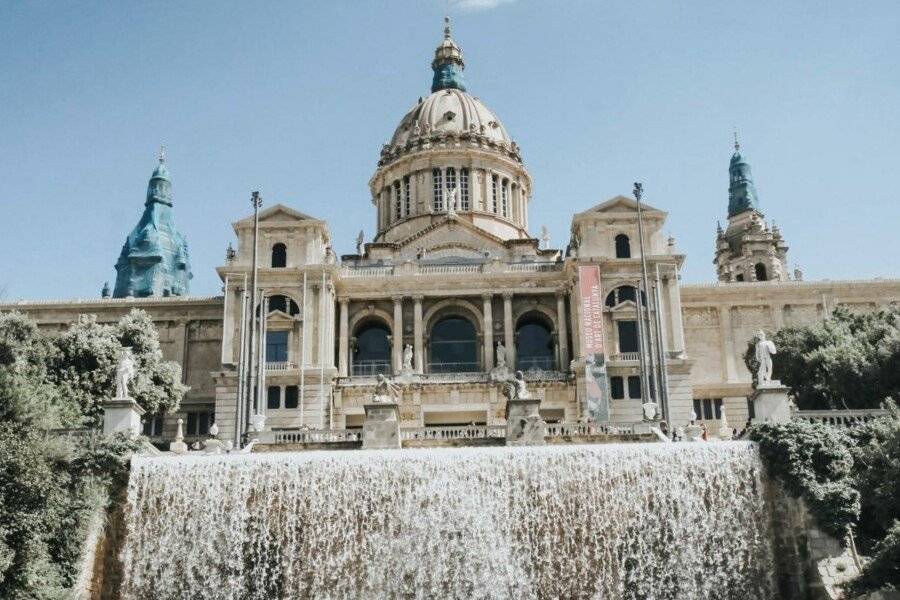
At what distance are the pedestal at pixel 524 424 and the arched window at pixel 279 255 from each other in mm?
22381

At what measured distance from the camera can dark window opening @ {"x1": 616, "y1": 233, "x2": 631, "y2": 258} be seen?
177ft

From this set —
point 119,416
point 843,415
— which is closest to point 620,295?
→ point 843,415

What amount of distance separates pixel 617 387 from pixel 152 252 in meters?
60.4

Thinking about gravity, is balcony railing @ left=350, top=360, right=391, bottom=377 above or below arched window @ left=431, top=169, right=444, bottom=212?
below

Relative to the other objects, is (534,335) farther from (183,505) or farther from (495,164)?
(183,505)

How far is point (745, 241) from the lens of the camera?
6894cm

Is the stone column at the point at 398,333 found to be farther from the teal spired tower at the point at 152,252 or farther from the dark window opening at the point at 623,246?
the teal spired tower at the point at 152,252

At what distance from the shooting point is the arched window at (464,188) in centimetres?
6662

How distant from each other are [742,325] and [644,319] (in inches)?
543

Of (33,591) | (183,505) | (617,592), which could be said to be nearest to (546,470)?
(617,592)

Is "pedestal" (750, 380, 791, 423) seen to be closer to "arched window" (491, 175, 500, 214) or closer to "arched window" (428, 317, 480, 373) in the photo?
"arched window" (428, 317, 480, 373)

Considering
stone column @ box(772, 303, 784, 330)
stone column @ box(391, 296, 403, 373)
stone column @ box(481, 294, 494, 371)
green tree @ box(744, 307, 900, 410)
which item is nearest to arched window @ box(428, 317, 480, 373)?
stone column @ box(481, 294, 494, 371)

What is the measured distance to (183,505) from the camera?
29984mm

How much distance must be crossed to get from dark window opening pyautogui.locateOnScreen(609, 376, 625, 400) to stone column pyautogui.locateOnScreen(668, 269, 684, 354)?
9.62 ft
